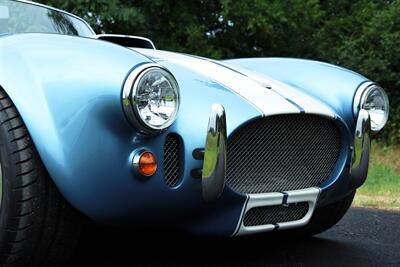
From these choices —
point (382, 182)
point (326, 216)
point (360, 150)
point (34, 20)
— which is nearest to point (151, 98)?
point (360, 150)

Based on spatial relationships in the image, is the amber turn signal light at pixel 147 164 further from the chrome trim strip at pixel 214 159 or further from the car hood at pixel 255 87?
the car hood at pixel 255 87

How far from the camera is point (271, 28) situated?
1084cm

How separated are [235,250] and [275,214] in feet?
1.59

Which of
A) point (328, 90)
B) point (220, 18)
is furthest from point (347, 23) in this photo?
point (328, 90)

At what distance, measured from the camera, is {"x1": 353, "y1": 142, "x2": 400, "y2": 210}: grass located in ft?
15.8

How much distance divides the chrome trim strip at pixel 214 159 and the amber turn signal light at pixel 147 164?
0.56 feet

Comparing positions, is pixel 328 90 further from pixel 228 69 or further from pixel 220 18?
pixel 220 18

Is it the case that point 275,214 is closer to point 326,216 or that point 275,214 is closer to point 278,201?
point 278,201

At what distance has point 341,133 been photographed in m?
2.59

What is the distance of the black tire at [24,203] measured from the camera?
2.00m

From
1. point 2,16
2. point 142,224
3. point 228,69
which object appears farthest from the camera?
point 2,16

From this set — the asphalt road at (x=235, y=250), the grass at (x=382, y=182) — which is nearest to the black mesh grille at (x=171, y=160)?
the asphalt road at (x=235, y=250)

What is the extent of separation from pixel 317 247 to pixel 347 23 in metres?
9.64

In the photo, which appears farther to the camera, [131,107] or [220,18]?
[220,18]
